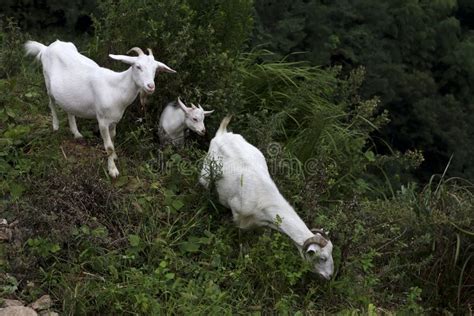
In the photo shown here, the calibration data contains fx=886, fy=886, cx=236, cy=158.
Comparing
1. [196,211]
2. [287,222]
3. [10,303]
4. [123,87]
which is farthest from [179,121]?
[10,303]

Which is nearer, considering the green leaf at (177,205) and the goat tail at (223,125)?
the green leaf at (177,205)

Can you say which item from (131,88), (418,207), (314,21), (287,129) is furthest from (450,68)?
(131,88)

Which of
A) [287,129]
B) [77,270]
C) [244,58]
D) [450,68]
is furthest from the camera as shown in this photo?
[450,68]

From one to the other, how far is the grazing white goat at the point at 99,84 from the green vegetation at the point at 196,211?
0.38 meters

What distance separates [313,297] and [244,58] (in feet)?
11.3

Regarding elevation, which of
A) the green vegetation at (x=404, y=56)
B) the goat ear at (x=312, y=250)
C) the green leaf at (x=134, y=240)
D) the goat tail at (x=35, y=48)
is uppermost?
the goat tail at (x=35, y=48)

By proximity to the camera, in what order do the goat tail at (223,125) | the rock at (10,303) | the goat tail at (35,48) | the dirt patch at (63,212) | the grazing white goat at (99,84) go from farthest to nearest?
the goat tail at (35,48)
the goat tail at (223,125)
the grazing white goat at (99,84)
the dirt patch at (63,212)
the rock at (10,303)

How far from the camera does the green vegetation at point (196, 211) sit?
19.0 ft

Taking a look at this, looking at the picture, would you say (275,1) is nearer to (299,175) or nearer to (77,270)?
(299,175)

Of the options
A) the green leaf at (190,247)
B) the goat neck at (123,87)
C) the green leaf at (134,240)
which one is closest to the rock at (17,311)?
the green leaf at (134,240)

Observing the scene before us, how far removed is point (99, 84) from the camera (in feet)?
21.3

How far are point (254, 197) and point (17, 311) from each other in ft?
5.95

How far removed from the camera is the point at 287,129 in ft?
27.5

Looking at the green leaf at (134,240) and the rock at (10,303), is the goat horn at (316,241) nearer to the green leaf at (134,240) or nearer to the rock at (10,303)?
the green leaf at (134,240)
